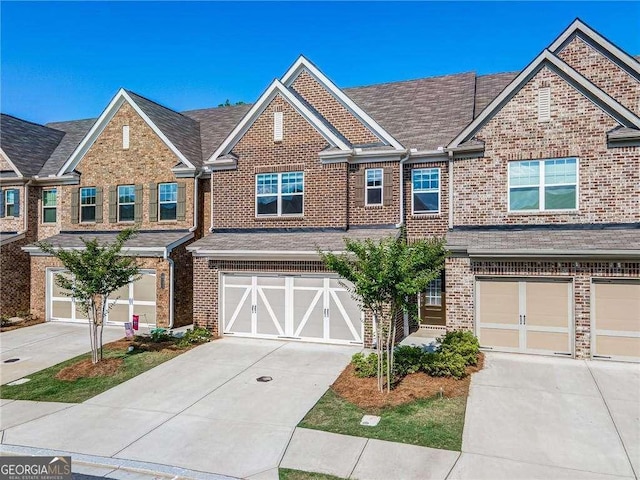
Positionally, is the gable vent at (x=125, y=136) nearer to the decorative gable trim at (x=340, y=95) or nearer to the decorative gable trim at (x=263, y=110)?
the decorative gable trim at (x=263, y=110)

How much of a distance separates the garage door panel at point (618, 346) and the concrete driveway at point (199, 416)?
720cm

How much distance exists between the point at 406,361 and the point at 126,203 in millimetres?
14574

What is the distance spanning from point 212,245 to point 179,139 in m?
6.89

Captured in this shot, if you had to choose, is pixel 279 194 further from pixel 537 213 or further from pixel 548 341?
pixel 548 341

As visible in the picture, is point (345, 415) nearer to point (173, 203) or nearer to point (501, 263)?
point (501, 263)

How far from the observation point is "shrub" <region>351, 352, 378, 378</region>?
1041 centimetres

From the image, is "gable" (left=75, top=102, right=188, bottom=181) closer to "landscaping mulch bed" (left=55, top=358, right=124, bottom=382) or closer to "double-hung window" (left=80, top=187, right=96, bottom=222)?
"double-hung window" (left=80, top=187, right=96, bottom=222)

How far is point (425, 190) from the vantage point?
15602 mm

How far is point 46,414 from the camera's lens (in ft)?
29.2

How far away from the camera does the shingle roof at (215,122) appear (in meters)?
20.8

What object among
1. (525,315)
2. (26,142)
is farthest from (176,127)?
(525,315)

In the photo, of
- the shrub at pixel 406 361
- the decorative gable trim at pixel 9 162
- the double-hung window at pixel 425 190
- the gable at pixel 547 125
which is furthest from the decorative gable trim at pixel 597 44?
the decorative gable trim at pixel 9 162

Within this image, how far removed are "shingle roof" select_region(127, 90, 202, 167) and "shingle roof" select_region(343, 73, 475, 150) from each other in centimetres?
810

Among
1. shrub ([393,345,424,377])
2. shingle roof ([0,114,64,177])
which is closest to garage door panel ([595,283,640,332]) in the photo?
shrub ([393,345,424,377])
